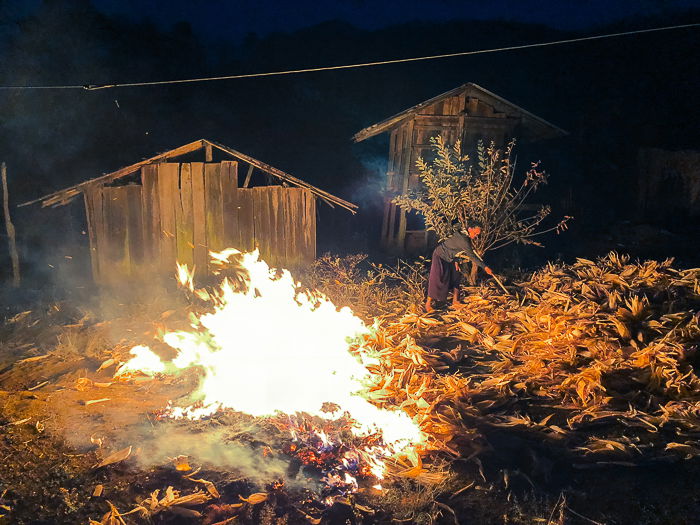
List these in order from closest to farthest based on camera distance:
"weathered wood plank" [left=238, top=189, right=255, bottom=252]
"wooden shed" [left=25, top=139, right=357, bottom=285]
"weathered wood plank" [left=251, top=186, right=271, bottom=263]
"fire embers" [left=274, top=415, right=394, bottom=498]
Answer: "fire embers" [left=274, top=415, right=394, bottom=498], "wooden shed" [left=25, top=139, right=357, bottom=285], "weathered wood plank" [left=238, top=189, right=255, bottom=252], "weathered wood plank" [left=251, top=186, right=271, bottom=263]

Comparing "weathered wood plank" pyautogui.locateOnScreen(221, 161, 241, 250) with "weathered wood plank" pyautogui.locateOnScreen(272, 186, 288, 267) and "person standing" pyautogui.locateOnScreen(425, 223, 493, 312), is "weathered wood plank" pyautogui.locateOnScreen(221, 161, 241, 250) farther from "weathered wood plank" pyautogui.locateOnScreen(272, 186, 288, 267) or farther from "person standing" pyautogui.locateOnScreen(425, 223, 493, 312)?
"person standing" pyautogui.locateOnScreen(425, 223, 493, 312)

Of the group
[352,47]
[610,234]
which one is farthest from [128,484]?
[352,47]

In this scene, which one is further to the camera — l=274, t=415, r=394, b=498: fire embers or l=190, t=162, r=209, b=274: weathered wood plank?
l=190, t=162, r=209, b=274: weathered wood plank

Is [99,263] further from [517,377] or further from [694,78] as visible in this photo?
[694,78]

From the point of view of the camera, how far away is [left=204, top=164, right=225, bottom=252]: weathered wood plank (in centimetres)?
1215

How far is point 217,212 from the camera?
12.3 metres

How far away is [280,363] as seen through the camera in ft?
25.5

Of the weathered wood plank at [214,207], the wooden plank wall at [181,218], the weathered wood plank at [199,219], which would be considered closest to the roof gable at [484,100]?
the wooden plank wall at [181,218]

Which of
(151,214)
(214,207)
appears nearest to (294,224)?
(214,207)

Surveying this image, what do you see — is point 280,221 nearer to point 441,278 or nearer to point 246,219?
point 246,219

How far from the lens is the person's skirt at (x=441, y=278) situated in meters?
10.1

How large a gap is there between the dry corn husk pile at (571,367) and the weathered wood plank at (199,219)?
5515mm

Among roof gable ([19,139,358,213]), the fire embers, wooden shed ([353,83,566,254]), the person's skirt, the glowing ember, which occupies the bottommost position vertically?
the fire embers

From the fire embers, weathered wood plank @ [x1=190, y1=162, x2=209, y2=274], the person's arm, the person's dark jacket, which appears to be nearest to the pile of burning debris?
the fire embers
